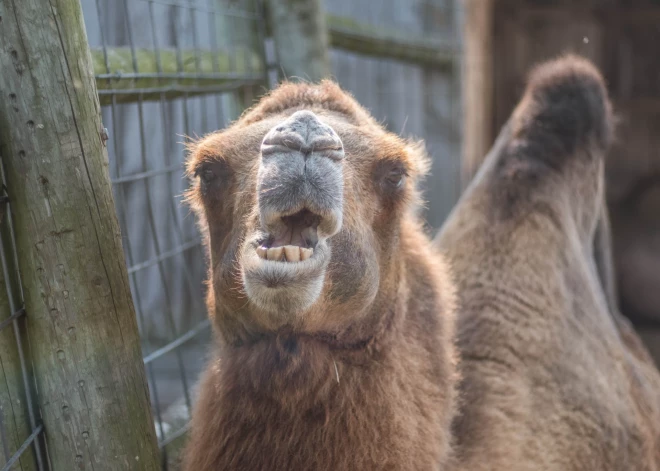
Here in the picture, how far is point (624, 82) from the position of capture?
20.2ft

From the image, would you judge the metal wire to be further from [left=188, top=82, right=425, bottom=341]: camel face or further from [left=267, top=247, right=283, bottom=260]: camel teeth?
[left=267, top=247, right=283, bottom=260]: camel teeth

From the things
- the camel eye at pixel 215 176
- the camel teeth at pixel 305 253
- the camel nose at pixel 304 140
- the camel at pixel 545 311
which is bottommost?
the camel at pixel 545 311

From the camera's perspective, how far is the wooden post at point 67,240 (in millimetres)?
1995

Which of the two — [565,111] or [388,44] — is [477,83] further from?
[565,111]

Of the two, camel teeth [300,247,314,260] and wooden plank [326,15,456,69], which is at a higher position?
wooden plank [326,15,456,69]

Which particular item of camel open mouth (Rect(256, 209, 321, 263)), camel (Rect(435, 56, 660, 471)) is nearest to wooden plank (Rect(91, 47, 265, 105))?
camel open mouth (Rect(256, 209, 321, 263))

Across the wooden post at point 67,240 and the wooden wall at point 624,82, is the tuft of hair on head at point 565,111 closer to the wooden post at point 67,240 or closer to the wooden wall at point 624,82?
the wooden post at point 67,240

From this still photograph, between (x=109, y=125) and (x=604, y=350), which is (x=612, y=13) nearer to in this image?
(x=604, y=350)

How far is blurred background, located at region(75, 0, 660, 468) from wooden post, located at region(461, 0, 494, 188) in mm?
11

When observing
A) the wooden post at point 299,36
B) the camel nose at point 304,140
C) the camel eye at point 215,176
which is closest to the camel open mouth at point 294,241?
the camel nose at point 304,140

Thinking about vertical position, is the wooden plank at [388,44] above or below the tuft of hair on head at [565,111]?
above

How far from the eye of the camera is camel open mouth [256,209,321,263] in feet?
6.45

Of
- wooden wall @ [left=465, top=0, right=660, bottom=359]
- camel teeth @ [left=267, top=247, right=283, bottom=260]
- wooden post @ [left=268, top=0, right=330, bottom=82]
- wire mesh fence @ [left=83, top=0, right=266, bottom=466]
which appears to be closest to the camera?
camel teeth @ [left=267, top=247, right=283, bottom=260]

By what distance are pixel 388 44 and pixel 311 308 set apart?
4.27 meters
